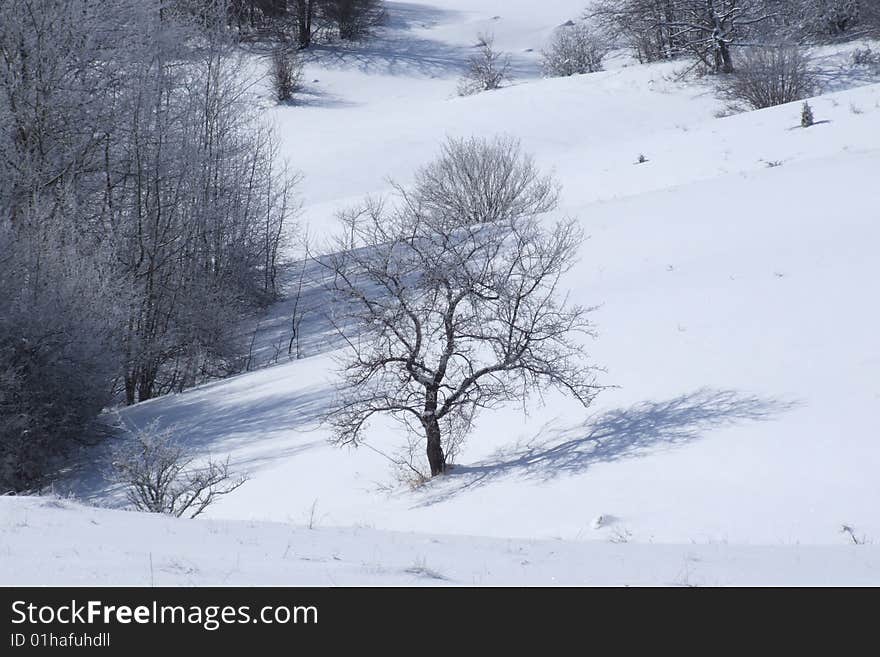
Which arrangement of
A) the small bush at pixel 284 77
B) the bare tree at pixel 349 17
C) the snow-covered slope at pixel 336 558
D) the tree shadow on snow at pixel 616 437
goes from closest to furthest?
1. the snow-covered slope at pixel 336 558
2. the tree shadow on snow at pixel 616 437
3. the small bush at pixel 284 77
4. the bare tree at pixel 349 17

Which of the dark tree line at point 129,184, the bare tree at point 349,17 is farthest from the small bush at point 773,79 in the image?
the bare tree at point 349,17

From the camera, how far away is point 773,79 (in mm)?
29031

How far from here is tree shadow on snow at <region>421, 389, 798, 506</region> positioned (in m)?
9.76

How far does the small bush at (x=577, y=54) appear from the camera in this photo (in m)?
41.9

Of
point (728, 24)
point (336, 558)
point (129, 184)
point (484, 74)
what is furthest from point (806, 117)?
point (484, 74)

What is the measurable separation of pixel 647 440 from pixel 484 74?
34250 millimetres

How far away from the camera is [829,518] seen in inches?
299

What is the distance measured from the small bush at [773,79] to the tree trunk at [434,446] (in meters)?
22.4

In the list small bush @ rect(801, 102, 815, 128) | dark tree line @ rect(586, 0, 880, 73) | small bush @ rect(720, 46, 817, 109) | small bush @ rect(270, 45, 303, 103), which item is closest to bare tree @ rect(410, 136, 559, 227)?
small bush @ rect(801, 102, 815, 128)

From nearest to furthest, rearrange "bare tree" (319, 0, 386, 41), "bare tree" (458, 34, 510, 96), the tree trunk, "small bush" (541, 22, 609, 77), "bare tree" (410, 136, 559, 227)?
the tree trunk < "bare tree" (410, 136, 559, 227) < "bare tree" (458, 34, 510, 96) < "small bush" (541, 22, 609, 77) < "bare tree" (319, 0, 386, 41)

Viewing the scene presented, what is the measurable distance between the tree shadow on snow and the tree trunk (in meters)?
0.19

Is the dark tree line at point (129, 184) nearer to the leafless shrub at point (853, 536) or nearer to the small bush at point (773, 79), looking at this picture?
the leafless shrub at point (853, 536)

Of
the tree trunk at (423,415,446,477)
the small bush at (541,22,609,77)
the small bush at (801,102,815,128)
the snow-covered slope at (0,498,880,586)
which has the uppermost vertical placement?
the small bush at (541,22,609,77)

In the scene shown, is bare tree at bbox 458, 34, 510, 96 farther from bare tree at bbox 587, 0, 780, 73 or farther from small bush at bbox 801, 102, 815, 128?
small bush at bbox 801, 102, 815, 128
